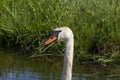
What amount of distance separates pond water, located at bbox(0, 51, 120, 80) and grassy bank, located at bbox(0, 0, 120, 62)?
8.5 inches

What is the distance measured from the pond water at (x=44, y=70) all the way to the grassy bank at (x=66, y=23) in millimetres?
215

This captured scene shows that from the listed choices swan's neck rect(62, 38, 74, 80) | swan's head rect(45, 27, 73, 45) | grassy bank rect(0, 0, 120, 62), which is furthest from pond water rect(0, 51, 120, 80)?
swan's head rect(45, 27, 73, 45)

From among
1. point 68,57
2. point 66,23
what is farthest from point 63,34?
point 66,23

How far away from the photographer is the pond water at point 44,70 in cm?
817

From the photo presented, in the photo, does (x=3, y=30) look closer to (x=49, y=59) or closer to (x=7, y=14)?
(x=7, y=14)

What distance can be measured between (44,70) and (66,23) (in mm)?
1231

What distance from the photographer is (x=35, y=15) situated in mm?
9641

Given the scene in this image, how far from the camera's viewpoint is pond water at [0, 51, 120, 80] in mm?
8172

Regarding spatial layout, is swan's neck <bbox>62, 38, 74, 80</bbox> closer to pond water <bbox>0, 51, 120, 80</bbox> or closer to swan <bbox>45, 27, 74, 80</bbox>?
swan <bbox>45, 27, 74, 80</bbox>

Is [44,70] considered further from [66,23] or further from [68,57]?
[68,57]

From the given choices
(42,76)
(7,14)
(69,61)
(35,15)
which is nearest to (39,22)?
(35,15)

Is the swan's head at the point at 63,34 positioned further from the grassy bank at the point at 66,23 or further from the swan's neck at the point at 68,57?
the grassy bank at the point at 66,23

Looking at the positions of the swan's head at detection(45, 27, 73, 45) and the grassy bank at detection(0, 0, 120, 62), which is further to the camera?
the grassy bank at detection(0, 0, 120, 62)

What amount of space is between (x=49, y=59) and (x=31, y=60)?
1.16ft
